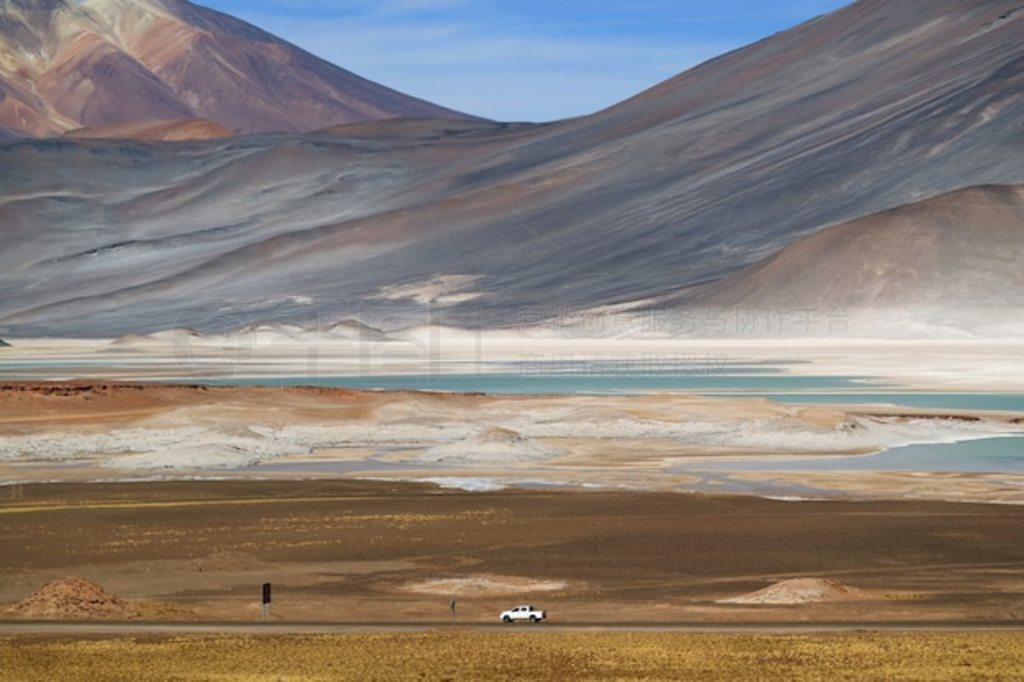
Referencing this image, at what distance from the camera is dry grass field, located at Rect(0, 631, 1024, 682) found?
19.5m

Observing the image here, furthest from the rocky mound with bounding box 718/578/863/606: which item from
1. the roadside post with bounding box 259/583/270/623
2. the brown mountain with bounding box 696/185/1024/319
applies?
the brown mountain with bounding box 696/185/1024/319

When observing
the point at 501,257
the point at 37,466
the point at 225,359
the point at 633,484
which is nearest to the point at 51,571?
the point at 633,484

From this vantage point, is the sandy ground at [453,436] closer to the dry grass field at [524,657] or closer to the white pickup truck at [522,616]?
the white pickup truck at [522,616]

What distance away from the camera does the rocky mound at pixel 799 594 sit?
81.7 ft

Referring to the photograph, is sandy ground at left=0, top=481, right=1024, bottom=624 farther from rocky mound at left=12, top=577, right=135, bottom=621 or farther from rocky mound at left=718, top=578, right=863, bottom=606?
rocky mound at left=12, top=577, right=135, bottom=621

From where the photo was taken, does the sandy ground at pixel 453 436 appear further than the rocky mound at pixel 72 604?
Yes

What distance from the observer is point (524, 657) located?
67.5 ft

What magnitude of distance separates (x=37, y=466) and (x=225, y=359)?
62.1m

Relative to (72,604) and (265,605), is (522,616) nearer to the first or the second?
(265,605)

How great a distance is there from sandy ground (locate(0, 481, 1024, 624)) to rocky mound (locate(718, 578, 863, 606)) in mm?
51

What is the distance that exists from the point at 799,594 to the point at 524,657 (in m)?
5.69

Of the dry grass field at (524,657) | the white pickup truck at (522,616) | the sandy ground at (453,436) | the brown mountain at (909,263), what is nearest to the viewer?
the dry grass field at (524,657)

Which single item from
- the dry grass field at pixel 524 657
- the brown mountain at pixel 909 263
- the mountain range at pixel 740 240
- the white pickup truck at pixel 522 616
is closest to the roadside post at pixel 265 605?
the dry grass field at pixel 524 657

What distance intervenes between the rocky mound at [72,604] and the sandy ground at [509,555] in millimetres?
261
